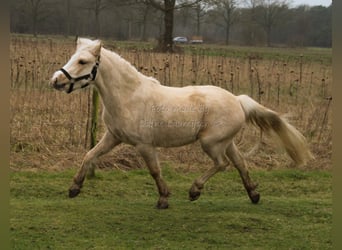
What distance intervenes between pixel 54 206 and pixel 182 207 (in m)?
1.36

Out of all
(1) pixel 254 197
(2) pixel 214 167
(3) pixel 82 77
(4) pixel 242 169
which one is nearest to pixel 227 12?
(4) pixel 242 169

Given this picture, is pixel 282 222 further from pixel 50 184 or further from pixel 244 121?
pixel 50 184

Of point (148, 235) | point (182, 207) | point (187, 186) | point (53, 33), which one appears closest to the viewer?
point (148, 235)

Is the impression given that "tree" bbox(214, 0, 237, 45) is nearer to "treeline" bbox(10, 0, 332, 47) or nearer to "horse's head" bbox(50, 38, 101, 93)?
"treeline" bbox(10, 0, 332, 47)

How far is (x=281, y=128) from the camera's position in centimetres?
531

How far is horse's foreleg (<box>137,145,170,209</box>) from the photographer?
14.9ft

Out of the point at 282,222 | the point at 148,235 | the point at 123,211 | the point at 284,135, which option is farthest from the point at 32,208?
the point at 284,135

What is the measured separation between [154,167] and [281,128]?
5.47ft

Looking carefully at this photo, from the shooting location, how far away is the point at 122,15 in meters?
7.91

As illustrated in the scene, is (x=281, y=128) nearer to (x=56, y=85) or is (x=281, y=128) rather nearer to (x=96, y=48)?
(x=96, y=48)

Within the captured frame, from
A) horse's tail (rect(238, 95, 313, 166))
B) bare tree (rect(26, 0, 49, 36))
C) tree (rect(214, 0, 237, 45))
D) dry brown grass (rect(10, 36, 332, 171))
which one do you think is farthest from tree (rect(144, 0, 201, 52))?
horse's tail (rect(238, 95, 313, 166))

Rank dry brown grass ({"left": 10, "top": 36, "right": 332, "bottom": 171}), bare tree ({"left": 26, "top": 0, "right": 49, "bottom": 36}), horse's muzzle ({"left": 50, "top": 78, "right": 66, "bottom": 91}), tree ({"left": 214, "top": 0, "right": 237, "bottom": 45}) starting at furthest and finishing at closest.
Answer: tree ({"left": 214, "top": 0, "right": 237, "bottom": 45}), dry brown grass ({"left": 10, "top": 36, "right": 332, "bottom": 171}), bare tree ({"left": 26, "top": 0, "right": 49, "bottom": 36}), horse's muzzle ({"left": 50, "top": 78, "right": 66, "bottom": 91})

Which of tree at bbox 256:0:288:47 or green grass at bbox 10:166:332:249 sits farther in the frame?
tree at bbox 256:0:288:47

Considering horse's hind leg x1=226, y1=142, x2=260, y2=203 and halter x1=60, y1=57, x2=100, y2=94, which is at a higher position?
halter x1=60, y1=57, x2=100, y2=94
